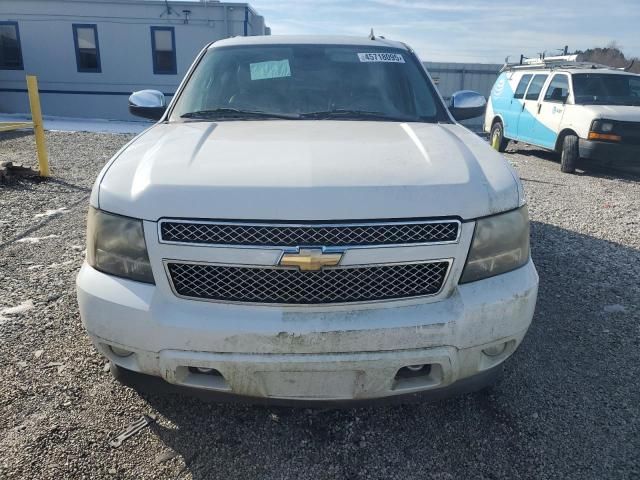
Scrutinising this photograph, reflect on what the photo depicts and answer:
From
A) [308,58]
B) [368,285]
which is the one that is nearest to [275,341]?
[368,285]

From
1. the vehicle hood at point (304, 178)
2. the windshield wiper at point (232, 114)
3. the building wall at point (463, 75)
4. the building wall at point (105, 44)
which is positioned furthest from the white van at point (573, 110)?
the building wall at point (463, 75)

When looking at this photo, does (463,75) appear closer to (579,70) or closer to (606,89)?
(579,70)

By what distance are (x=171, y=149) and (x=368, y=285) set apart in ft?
3.71

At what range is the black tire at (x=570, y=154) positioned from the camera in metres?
8.96

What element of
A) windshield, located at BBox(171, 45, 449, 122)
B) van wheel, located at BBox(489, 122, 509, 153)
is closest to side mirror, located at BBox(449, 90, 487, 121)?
windshield, located at BBox(171, 45, 449, 122)

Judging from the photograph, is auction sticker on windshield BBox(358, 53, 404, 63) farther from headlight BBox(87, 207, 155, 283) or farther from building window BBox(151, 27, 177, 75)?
building window BBox(151, 27, 177, 75)

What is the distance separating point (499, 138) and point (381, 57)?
→ 377 inches

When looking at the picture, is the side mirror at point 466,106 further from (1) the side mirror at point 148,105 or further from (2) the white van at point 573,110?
(2) the white van at point 573,110

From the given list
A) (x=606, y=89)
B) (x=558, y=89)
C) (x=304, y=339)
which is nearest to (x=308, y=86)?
(x=304, y=339)

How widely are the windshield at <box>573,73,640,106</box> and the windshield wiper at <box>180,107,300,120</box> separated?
8.08 m

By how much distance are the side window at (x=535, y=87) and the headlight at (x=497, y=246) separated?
31.5ft

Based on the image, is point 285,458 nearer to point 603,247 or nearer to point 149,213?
point 149,213

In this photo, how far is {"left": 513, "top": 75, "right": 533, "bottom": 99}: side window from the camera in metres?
11.1

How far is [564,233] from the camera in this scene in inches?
215
